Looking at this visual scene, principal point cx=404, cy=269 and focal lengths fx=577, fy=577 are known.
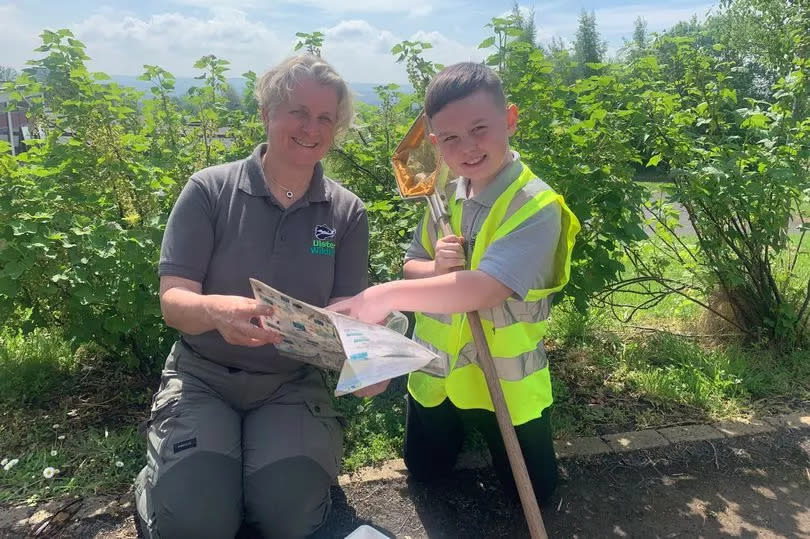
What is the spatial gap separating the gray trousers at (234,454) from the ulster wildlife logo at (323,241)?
0.51 metres

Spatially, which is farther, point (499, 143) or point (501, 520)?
point (501, 520)

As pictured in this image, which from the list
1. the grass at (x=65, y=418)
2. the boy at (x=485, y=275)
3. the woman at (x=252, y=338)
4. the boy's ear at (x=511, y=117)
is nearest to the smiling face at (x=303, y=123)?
the woman at (x=252, y=338)

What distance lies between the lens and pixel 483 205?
2.12 m

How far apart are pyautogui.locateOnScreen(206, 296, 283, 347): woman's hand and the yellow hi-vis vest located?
740mm

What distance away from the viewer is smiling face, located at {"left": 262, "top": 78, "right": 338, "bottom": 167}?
2143 millimetres

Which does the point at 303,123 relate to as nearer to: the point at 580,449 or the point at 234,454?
the point at 234,454

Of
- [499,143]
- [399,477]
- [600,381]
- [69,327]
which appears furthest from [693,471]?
[69,327]

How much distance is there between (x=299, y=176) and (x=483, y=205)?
73 centimetres

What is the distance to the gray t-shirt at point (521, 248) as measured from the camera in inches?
73.7

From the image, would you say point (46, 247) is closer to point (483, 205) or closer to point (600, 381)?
point (483, 205)

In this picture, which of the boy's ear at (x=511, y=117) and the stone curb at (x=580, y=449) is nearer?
the boy's ear at (x=511, y=117)

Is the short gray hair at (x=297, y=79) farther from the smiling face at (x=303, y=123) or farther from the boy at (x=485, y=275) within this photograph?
the boy at (x=485, y=275)

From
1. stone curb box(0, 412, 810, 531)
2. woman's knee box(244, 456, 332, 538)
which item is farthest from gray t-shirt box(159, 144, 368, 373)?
stone curb box(0, 412, 810, 531)

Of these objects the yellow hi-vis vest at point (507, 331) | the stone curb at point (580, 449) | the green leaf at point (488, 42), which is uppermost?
the green leaf at point (488, 42)
